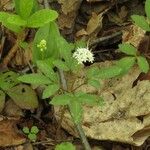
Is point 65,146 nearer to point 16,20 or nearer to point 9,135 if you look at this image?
point 9,135

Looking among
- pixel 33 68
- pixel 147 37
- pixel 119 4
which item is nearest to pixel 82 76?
pixel 33 68

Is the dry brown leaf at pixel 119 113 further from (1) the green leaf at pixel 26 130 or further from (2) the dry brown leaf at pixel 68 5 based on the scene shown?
(2) the dry brown leaf at pixel 68 5

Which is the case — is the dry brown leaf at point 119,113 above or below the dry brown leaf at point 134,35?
below

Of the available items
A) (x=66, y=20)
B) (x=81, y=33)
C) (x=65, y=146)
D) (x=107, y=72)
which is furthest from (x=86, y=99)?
(x=66, y=20)

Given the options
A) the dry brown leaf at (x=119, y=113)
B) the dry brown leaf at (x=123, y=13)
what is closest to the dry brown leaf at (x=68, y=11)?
the dry brown leaf at (x=123, y=13)

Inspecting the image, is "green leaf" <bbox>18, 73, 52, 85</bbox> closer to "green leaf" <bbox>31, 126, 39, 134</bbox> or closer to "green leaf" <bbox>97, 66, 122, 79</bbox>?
"green leaf" <bbox>97, 66, 122, 79</bbox>

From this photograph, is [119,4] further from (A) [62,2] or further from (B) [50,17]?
(B) [50,17]

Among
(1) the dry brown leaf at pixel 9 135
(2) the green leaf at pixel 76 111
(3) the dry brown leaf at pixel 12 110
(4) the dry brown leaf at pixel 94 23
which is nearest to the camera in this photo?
(2) the green leaf at pixel 76 111
